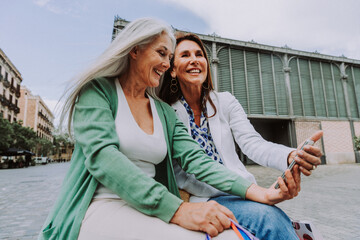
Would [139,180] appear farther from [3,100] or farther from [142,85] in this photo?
[3,100]

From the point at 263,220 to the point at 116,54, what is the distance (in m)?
1.15

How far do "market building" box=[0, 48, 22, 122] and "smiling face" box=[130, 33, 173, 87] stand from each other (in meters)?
42.2

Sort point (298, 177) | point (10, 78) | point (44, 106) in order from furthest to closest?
point (44, 106) < point (10, 78) < point (298, 177)

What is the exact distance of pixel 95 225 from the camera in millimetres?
953

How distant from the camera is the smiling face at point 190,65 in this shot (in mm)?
1954

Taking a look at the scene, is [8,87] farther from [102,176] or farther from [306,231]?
[306,231]

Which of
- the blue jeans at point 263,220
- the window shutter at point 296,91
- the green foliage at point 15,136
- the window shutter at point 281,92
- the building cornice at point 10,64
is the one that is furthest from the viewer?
the building cornice at point 10,64

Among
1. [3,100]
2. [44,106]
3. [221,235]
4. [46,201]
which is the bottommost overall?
[46,201]

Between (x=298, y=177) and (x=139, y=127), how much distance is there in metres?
0.85

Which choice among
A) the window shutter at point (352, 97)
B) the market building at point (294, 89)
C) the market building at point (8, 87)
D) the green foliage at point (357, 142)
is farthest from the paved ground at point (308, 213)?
the market building at point (8, 87)

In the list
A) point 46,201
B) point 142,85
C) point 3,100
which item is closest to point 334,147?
point 46,201

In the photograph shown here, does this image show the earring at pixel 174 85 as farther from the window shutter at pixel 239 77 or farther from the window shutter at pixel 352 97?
the window shutter at pixel 352 97

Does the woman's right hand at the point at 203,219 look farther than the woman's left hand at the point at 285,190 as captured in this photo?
No

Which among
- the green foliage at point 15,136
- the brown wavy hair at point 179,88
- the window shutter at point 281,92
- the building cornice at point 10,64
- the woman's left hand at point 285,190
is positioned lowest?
the woman's left hand at point 285,190
